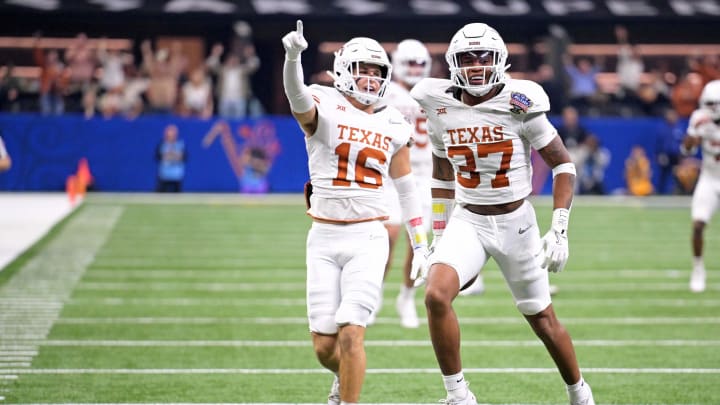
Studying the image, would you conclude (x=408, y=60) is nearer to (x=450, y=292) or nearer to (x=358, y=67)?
(x=358, y=67)

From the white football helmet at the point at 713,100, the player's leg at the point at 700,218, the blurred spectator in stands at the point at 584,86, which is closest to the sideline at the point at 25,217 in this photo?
the player's leg at the point at 700,218

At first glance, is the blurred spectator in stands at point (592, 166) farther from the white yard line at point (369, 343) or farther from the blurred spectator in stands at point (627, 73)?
the white yard line at point (369, 343)

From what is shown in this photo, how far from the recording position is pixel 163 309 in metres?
9.92

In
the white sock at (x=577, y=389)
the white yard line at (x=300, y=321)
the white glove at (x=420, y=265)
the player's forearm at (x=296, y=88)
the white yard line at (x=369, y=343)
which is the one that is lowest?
the white yard line at (x=300, y=321)

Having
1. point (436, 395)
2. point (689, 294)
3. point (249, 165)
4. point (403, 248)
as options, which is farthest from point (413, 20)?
point (436, 395)

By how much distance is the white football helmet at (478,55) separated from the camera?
5984 millimetres

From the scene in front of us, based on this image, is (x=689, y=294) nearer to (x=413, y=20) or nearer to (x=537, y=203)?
(x=537, y=203)

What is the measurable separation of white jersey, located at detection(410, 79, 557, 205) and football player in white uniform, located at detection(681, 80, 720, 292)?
16.2ft

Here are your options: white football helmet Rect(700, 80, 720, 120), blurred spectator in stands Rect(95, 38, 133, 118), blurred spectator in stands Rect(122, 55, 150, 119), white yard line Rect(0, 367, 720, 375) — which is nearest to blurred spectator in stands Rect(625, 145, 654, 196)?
blurred spectator in stands Rect(122, 55, 150, 119)

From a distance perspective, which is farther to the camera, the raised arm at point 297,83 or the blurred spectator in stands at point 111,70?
the blurred spectator in stands at point 111,70

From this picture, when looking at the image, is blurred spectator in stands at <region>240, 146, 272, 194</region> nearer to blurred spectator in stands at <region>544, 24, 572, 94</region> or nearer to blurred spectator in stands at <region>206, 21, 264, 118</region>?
blurred spectator in stands at <region>206, 21, 264, 118</region>

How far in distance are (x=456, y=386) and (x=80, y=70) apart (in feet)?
54.1

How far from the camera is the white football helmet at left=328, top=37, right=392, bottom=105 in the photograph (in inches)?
238

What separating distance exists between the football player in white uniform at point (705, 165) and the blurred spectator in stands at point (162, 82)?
1177 cm
